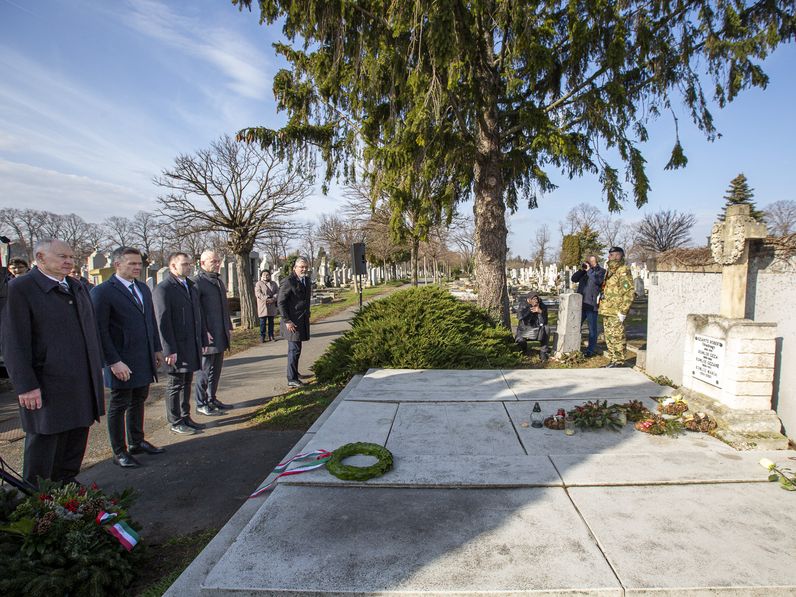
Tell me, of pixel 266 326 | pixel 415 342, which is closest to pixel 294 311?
pixel 415 342

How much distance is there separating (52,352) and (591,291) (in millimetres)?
8750

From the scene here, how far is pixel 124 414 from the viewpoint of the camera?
168 inches

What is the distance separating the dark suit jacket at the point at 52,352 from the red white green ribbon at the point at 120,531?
102cm

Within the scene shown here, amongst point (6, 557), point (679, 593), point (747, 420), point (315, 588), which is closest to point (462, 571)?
point (315, 588)

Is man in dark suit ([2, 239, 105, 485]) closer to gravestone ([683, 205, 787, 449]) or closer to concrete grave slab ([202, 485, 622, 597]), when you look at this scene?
concrete grave slab ([202, 485, 622, 597])

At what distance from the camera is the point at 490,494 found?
2930mm

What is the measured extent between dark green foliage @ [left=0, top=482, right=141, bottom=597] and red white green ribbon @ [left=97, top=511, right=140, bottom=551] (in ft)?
0.09

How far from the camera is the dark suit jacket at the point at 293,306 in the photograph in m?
6.89

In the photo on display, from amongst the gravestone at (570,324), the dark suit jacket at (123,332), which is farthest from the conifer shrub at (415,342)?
the dark suit jacket at (123,332)

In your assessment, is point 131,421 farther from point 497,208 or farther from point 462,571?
point 497,208

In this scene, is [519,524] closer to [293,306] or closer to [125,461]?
[125,461]

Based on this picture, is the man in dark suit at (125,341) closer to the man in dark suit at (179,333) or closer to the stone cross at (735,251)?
the man in dark suit at (179,333)

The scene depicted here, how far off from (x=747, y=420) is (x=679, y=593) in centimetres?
256

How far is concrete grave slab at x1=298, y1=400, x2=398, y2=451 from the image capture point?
3918 mm
